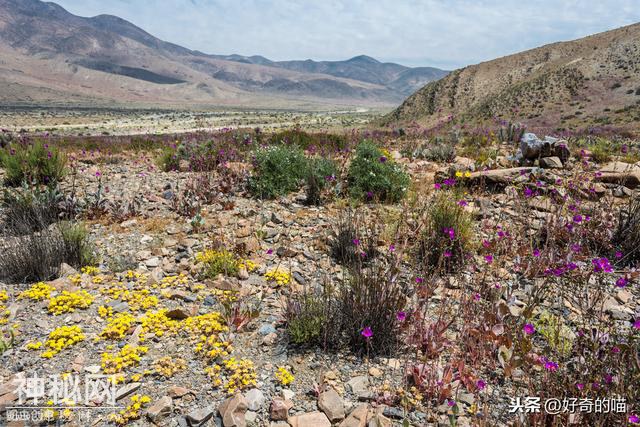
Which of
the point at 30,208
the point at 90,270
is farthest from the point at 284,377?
the point at 30,208

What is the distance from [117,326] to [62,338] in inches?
16.3

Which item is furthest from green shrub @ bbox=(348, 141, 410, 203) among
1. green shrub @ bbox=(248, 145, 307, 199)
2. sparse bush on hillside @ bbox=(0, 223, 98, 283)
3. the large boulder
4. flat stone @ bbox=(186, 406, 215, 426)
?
flat stone @ bbox=(186, 406, 215, 426)

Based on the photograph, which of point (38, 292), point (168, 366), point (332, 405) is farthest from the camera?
point (38, 292)

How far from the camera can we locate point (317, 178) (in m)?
7.02

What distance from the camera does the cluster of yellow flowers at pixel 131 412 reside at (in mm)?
2588

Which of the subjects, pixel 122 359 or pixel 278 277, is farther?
pixel 278 277

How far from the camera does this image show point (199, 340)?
11.1 feet

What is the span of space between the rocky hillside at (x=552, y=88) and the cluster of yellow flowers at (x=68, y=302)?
117ft

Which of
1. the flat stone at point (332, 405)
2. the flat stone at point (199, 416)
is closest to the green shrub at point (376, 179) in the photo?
the flat stone at point (332, 405)

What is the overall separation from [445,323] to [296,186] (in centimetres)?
477

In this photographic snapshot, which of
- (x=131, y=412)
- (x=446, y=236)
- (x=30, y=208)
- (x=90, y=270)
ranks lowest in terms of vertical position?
(x=131, y=412)

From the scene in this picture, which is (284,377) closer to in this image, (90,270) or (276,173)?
(90,270)

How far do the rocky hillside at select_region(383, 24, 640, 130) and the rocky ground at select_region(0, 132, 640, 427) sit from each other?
110 feet

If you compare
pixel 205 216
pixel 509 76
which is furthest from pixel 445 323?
pixel 509 76
